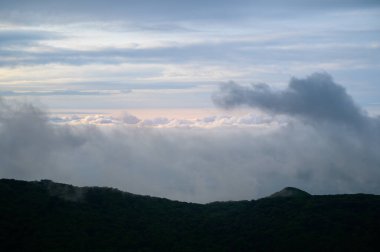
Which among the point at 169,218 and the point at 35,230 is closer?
the point at 35,230

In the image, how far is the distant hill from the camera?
128 m

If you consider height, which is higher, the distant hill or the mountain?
the mountain

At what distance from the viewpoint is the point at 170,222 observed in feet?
505

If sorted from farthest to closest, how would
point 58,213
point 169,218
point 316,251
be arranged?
point 169,218 < point 58,213 < point 316,251

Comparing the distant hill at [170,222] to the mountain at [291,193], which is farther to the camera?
the mountain at [291,193]

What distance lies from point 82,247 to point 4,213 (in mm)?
29761

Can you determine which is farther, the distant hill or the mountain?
the mountain

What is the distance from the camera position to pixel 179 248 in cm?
13225

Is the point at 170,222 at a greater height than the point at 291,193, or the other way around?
the point at 291,193

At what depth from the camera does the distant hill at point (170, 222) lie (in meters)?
128

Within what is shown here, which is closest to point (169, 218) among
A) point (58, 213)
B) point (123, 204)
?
point (123, 204)

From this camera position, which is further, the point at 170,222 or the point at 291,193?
the point at 291,193

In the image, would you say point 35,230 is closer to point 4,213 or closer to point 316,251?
point 4,213

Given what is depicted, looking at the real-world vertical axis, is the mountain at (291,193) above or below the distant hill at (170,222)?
above
